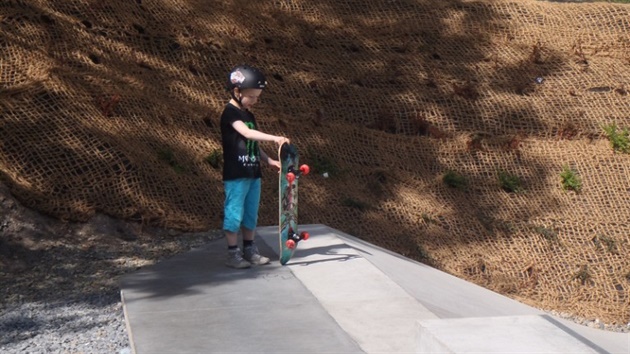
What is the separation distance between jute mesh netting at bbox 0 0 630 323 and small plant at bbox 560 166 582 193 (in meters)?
0.06

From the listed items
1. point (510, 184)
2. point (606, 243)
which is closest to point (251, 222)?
point (510, 184)

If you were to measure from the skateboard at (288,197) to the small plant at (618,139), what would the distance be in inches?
267

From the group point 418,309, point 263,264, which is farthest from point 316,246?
point 418,309

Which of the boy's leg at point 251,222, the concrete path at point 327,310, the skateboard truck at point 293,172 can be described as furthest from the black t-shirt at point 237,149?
the concrete path at point 327,310

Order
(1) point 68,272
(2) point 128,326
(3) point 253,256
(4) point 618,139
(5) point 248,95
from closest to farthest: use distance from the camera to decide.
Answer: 1. (2) point 128,326
2. (5) point 248,95
3. (3) point 253,256
4. (1) point 68,272
5. (4) point 618,139

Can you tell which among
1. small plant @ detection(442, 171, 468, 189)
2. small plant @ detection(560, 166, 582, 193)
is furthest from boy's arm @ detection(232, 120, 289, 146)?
small plant @ detection(560, 166, 582, 193)

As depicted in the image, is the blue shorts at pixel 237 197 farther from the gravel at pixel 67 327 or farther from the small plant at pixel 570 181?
the small plant at pixel 570 181

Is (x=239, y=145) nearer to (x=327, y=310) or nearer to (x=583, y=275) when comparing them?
(x=327, y=310)

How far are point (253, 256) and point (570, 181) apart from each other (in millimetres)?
5794

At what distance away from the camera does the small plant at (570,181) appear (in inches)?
457

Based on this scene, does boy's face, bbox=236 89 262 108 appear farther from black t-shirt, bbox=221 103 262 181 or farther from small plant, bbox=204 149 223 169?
small plant, bbox=204 149 223 169

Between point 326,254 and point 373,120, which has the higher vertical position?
point 373,120

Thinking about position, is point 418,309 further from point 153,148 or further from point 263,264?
point 153,148

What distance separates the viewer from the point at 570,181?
11.6 m
